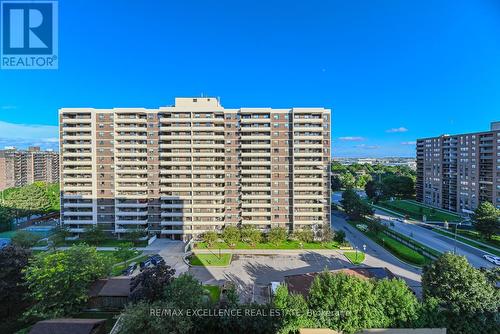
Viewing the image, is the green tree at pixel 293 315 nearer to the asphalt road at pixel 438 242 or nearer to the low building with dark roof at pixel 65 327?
the low building with dark roof at pixel 65 327

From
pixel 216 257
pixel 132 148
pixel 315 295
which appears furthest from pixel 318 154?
pixel 132 148

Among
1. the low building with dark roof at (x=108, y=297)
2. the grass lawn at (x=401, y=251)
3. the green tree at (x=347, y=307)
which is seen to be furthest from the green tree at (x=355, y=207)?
the low building with dark roof at (x=108, y=297)

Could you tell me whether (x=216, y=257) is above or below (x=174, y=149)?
below

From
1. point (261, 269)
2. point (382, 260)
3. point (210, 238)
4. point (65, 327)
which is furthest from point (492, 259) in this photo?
point (65, 327)

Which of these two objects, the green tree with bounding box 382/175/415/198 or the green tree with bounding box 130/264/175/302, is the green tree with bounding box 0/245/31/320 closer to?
the green tree with bounding box 130/264/175/302

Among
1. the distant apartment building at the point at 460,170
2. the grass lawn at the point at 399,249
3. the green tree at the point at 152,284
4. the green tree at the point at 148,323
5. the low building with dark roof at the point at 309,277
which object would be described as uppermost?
the distant apartment building at the point at 460,170

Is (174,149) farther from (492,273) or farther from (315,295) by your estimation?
(492,273)
